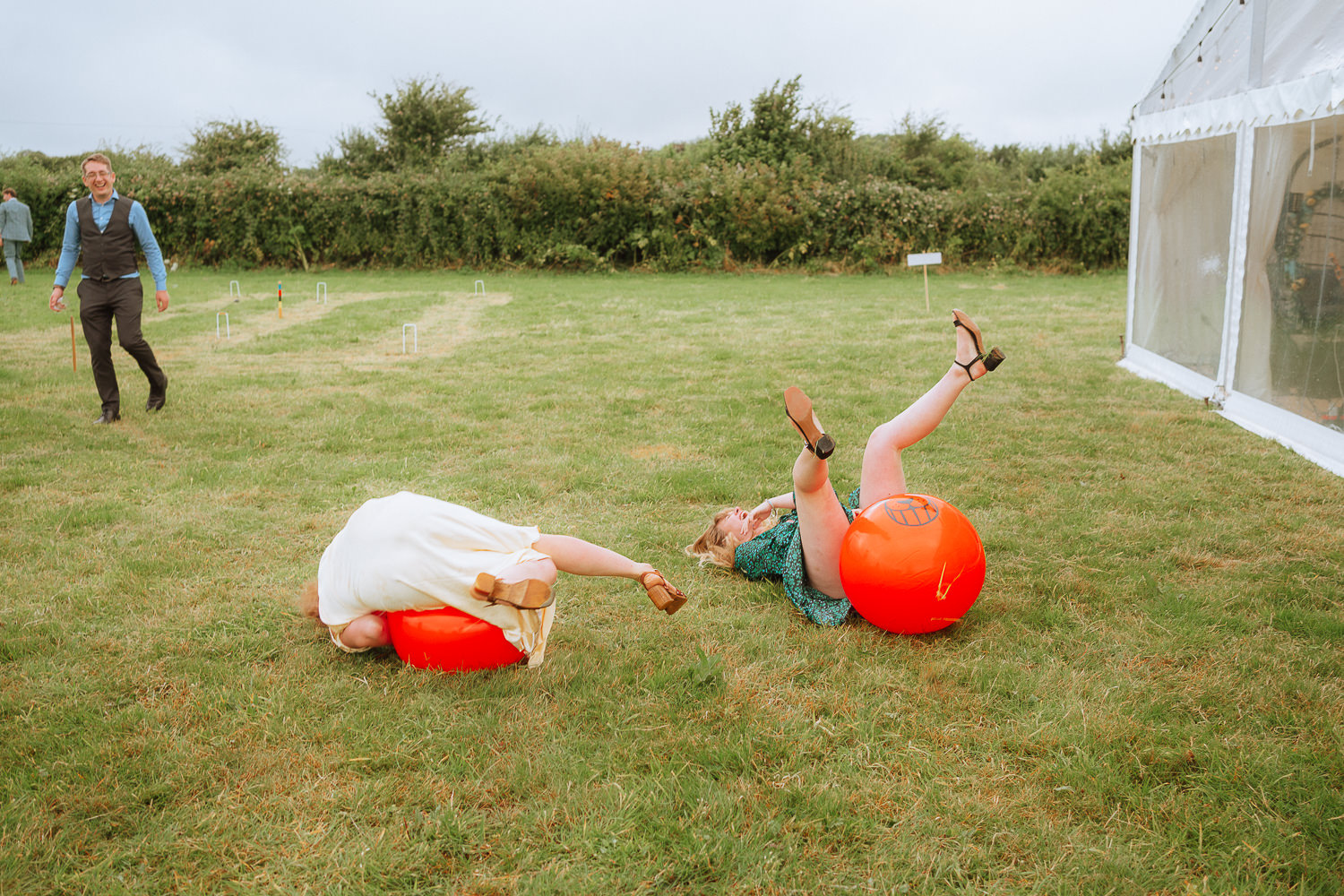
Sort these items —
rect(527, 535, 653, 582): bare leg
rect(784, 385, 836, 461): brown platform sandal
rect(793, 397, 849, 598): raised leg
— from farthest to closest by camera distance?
rect(793, 397, 849, 598): raised leg < rect(527, 535, 653, 582): bare leg < rect(784, 385, 836, 461): brown platform sandal

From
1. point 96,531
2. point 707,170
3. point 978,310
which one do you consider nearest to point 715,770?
point 96,531

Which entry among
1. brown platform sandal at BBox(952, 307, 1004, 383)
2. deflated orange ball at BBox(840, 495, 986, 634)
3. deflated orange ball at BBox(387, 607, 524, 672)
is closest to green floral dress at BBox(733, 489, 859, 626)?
deflated orange ball at BBox(840, 495, 986, 634)

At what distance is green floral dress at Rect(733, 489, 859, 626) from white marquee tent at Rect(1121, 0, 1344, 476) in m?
4.06

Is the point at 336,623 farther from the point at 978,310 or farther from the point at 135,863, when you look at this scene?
the point at 978,310

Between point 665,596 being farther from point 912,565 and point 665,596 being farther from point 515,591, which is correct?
point 912,565

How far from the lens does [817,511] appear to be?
145 inches

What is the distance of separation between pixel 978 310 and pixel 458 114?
845 inches

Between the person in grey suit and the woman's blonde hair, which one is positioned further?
the person in grey suit

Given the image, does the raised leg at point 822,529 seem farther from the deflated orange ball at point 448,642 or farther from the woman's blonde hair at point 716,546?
the deflated orange ball at point 448,642

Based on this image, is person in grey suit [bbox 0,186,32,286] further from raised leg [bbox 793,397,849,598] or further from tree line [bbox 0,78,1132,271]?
raised leg [bbox 793,397,849,598]

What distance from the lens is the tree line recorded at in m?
21.8

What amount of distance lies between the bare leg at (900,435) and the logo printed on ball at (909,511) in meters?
0.32

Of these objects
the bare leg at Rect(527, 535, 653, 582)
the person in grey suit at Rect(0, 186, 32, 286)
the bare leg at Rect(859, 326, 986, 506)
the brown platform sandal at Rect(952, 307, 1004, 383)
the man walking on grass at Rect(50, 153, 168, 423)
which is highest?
the person in grey suit at Rect(0, 186, 32, 286)

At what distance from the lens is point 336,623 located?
3.37 m
